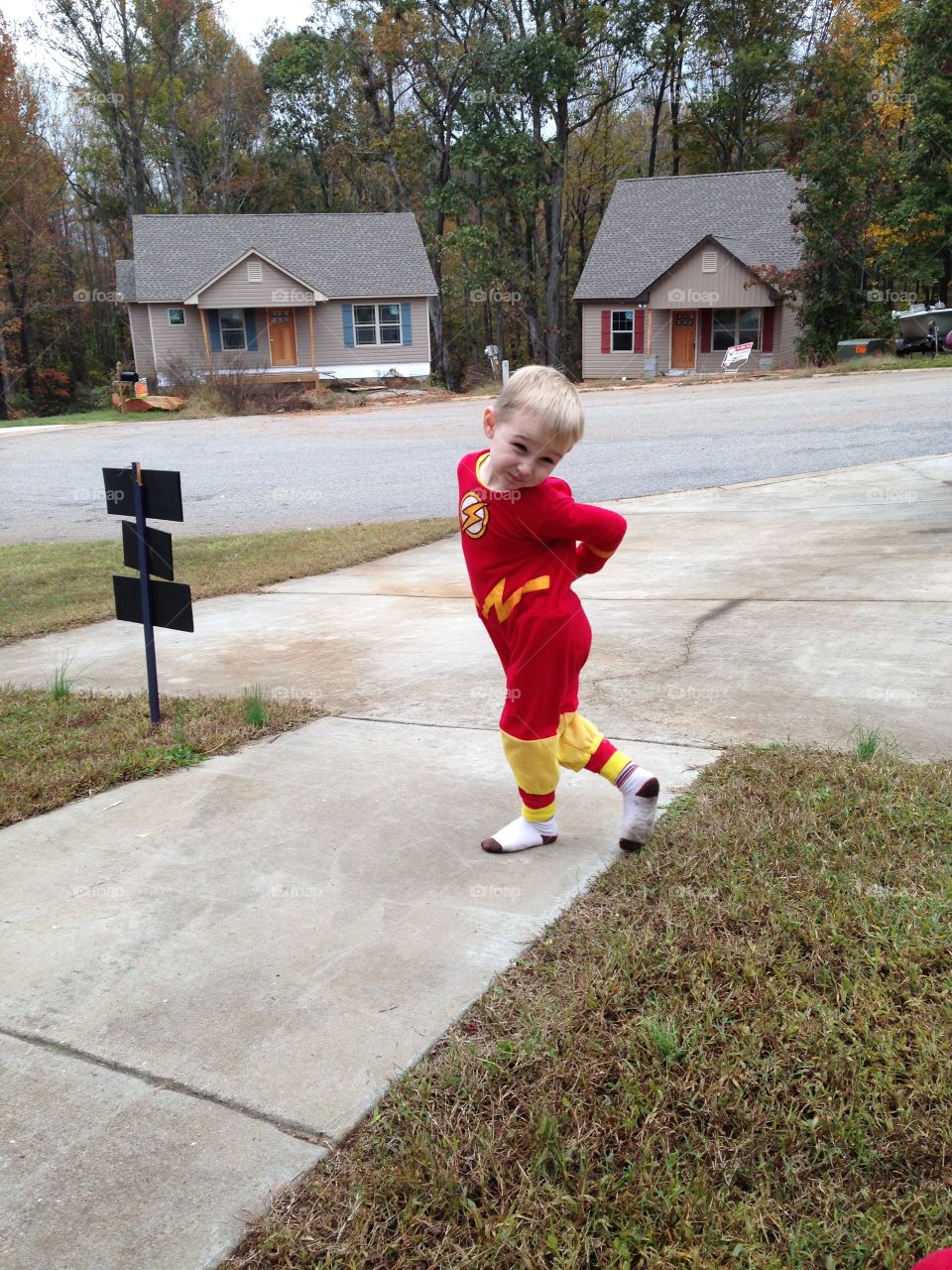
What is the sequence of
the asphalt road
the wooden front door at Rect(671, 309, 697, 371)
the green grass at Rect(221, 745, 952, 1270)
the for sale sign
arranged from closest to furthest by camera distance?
the green grass at Rect(221, 745, 952, 1270), the asphalt road, the for sale sign, the wooden front door at Rect(671, 309, 697, 371)

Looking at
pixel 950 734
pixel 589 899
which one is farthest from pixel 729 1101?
pixel 950 734

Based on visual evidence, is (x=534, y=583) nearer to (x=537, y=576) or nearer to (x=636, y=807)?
(x=537, y=576)

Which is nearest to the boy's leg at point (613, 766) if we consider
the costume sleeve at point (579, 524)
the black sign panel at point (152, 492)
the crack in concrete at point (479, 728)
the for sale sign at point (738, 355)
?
the costume sleeve at point (579, 524)

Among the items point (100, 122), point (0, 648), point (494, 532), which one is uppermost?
point (100, 122)

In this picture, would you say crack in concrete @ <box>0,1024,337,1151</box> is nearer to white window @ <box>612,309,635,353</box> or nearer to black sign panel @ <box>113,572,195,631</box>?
black sign panel @ <box>113,572,195,631</box>

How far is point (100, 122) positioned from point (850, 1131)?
52829 millimetres

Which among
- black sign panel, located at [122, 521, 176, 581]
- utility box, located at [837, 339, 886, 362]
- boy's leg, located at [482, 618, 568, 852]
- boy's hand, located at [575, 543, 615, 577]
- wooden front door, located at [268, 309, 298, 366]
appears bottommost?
boy's leg, located at [482, 618, 568, 852]

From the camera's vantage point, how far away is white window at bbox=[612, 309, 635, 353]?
3594 cm

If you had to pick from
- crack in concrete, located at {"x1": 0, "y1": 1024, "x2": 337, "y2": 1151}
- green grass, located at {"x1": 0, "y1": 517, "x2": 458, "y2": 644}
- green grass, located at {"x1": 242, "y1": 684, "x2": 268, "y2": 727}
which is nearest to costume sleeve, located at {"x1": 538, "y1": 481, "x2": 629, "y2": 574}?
crack in concrete, located at {"x1": 0, "y1": 1024, "x2": 337, "y2": 1151}

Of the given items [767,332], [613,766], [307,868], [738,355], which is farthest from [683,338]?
[307,868]

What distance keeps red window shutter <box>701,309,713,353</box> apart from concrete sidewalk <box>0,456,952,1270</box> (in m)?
30.1

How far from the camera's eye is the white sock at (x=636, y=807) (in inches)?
128

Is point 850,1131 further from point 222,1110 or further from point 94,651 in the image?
point 94,651

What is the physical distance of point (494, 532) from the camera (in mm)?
3045
